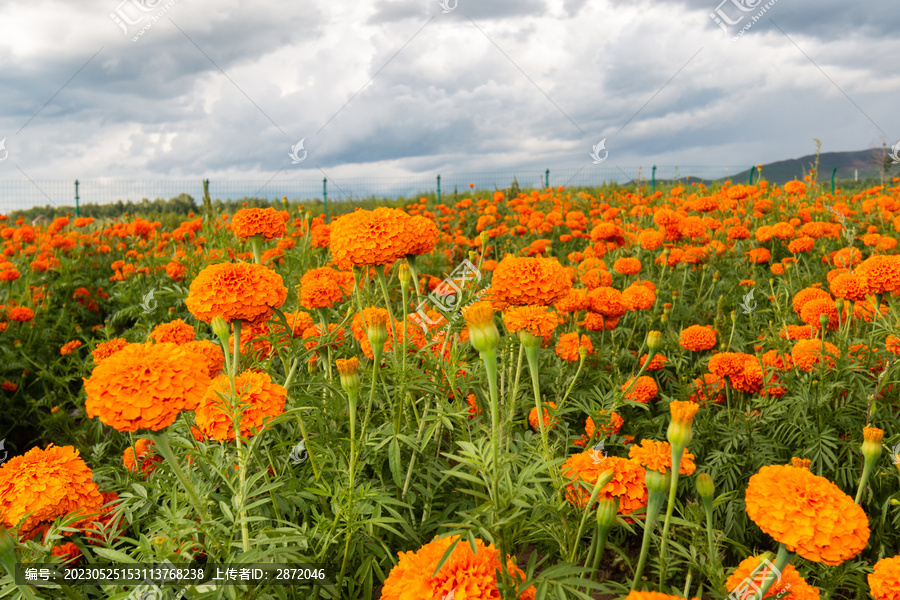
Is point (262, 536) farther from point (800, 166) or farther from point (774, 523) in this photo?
point (800, 166)

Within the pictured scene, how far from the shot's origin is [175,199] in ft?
60.5

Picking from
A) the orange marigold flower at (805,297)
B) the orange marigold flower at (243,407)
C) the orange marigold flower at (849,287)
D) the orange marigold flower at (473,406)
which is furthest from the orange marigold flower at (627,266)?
the orange marigold flower at (243,407)

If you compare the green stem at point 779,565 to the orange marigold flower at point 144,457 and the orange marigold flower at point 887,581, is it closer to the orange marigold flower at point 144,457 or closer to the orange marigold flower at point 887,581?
the orange marigold flower at point 887,581

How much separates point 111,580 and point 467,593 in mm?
842

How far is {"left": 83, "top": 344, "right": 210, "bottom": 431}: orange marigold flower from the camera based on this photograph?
3.73 feet

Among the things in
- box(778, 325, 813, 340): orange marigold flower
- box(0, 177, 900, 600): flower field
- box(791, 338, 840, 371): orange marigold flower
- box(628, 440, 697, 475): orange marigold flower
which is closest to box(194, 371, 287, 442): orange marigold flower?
box(0, 177, 900, 600): flower field

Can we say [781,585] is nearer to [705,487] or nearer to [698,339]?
[705,487]

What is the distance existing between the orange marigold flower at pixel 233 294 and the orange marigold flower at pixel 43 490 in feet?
1.98

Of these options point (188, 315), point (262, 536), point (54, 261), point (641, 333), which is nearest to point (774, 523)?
point (262, 536)

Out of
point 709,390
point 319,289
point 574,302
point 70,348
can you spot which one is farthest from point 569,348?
point 70,348

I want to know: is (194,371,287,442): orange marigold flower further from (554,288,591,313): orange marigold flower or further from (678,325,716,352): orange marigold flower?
(678,325,716,352): orange marigold flower

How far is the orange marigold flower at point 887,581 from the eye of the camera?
121cm

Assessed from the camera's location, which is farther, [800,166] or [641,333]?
[800,166]

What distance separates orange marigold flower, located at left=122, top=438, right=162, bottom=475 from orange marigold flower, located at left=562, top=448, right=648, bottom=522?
1429mm
